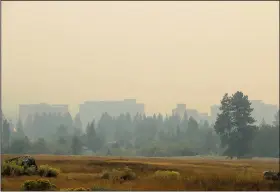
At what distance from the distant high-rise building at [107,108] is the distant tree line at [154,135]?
112 mm

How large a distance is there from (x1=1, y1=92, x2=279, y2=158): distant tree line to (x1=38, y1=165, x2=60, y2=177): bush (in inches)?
13.8

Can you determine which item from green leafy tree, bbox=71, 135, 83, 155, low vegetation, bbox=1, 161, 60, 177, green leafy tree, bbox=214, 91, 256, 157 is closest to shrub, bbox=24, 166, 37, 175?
low vegetation, bbox=1, 161, 60, 177

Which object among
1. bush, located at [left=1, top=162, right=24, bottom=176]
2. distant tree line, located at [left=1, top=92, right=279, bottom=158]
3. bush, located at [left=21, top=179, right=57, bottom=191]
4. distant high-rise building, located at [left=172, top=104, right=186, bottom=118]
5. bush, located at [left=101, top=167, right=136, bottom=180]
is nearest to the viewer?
bush, located at [left=21, top=179, right=57, bottom=191]

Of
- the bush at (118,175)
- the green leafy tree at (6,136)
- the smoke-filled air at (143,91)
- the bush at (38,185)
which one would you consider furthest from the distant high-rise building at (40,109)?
the bush at (118,175)

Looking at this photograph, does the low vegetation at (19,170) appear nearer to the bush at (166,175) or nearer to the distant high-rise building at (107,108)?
the distant high-rise building at (107,108)

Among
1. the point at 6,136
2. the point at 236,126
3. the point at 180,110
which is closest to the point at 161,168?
the point at 180,110

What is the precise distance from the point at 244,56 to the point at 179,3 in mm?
1900

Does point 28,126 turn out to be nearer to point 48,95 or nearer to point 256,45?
point 48,95

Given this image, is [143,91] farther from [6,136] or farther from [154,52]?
[6,136]

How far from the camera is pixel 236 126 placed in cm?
941

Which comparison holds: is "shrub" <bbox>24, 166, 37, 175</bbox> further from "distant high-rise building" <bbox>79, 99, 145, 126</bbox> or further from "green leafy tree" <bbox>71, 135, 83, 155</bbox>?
"distant high-rise building" <bbox>79, 99, 145, 126</bbox>

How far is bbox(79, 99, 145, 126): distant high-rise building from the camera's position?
9.56 m

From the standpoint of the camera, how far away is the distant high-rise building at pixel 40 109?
9484mm

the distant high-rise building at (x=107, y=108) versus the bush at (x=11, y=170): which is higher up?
the distant high-rise building at (x=107, y=108)
